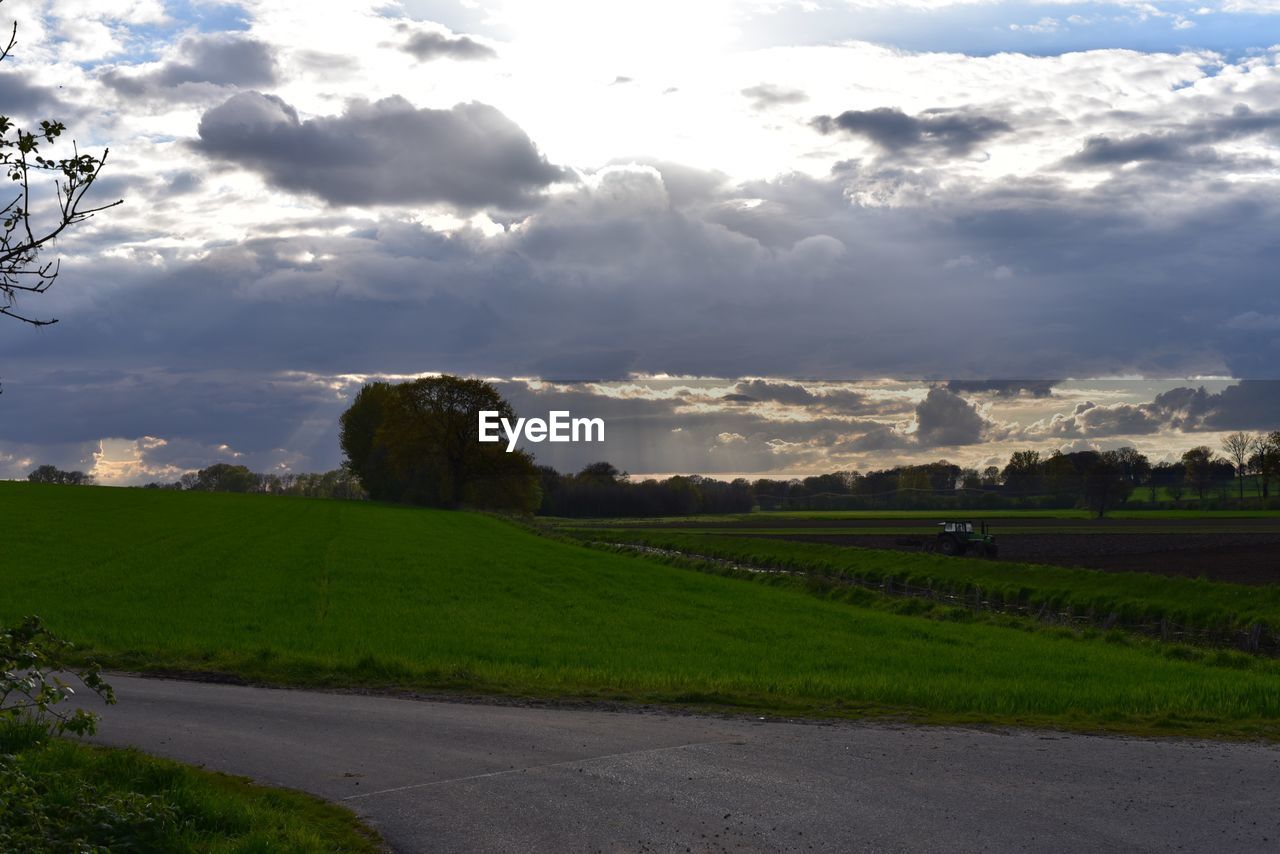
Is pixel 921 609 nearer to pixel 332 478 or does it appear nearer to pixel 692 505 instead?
pixel 692 505

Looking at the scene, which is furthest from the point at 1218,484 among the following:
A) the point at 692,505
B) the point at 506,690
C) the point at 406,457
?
the point at 506,690

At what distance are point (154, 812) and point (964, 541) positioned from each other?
6143cm

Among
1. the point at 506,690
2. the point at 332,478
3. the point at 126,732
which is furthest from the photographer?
the point at 332,478

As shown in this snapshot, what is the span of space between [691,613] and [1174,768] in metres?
22.3

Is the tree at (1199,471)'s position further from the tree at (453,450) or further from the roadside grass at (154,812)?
the roadside grass at (154,812)

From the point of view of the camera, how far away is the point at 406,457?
121500 mm

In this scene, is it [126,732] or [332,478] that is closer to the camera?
[126,732]

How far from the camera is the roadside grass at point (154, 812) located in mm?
8539

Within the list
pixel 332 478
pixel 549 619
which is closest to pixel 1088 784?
pixel 549 619

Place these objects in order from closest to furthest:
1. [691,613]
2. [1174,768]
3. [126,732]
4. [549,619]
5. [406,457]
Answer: [1174,768] → [126,732] → [549,619] → [691,613] → [406,457]

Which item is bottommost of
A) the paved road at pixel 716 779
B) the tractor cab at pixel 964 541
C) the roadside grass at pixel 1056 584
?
the roadside grass at pixel 1056 584

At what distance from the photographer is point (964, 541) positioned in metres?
66.2

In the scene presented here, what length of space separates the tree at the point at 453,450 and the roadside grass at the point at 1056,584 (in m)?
44.7

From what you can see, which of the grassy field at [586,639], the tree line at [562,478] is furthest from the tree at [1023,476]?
the grassy field at [586,639]
